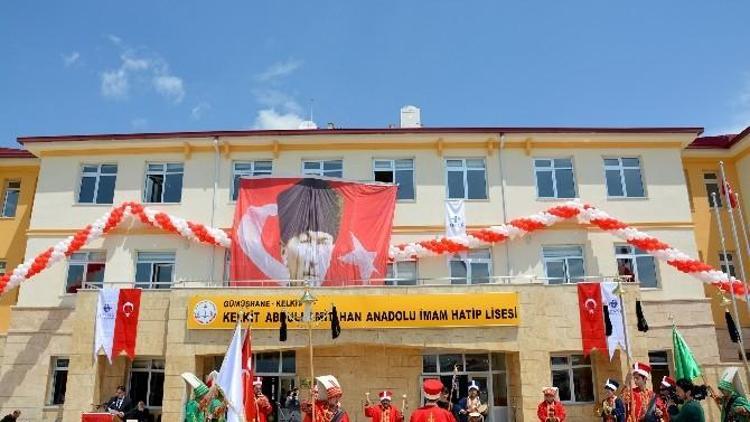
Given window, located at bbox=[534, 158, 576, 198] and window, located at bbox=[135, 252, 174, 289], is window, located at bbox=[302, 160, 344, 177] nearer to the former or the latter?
window, located at bbox=[135, 252, 174, 289]

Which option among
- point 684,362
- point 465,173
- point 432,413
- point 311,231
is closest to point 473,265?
point 465,173

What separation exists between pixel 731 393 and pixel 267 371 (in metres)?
13.2

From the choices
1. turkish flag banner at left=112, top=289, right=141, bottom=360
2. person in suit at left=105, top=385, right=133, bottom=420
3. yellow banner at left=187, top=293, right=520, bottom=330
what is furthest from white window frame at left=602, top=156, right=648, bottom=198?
person in suit at left=105, top=385, right=133, bottom=420

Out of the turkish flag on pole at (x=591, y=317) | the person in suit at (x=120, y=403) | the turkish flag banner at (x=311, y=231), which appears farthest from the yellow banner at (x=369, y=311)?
the person in suit at (x=120, y=403)

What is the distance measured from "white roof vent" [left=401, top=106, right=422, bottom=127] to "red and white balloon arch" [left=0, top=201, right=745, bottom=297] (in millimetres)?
5603

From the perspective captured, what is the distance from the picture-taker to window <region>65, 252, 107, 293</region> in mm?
20219

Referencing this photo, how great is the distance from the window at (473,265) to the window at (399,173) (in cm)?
277

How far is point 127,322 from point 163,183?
552 centimetres

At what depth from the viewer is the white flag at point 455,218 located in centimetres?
2030

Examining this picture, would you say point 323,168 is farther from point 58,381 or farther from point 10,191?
point 10,191

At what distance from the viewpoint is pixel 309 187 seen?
19.6 meters

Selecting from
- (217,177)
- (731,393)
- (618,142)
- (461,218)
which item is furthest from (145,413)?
(618,142)

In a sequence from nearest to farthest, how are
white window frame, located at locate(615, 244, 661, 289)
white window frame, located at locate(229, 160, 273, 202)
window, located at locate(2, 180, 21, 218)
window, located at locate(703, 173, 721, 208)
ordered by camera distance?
white window frame, located at locate(615, 244, 661, 289) → white window frame, located at locate(229, 160, 273, 202) → window, located at locate(703, 173, 721, 208) → window, located at locate(2, 180, 21, 218)

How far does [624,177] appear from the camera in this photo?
69.7 feet
